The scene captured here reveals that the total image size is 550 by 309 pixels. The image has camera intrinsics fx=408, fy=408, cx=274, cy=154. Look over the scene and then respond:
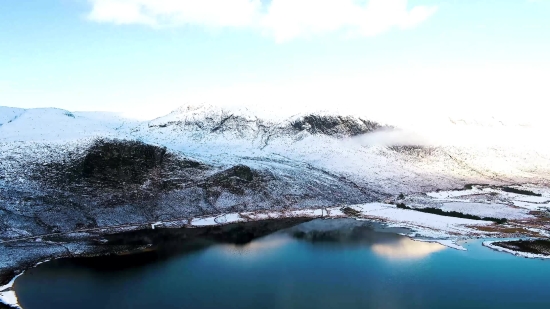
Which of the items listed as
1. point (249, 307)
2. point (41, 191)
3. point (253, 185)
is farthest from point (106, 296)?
point (253, 185)

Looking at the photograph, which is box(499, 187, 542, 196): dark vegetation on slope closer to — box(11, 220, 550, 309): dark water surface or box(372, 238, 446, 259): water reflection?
box(11, 220, 550, 309): dark water surface

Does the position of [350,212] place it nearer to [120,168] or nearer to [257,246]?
[257,246]

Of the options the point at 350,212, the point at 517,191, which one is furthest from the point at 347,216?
the point at 517,191

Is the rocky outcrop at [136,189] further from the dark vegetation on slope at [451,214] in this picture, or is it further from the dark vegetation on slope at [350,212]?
the dark vegetation on slope at [451,214]

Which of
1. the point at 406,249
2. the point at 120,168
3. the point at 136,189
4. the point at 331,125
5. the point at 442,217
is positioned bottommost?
the point at 406,249

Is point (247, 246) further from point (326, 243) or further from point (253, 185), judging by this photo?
point (253, 185)
